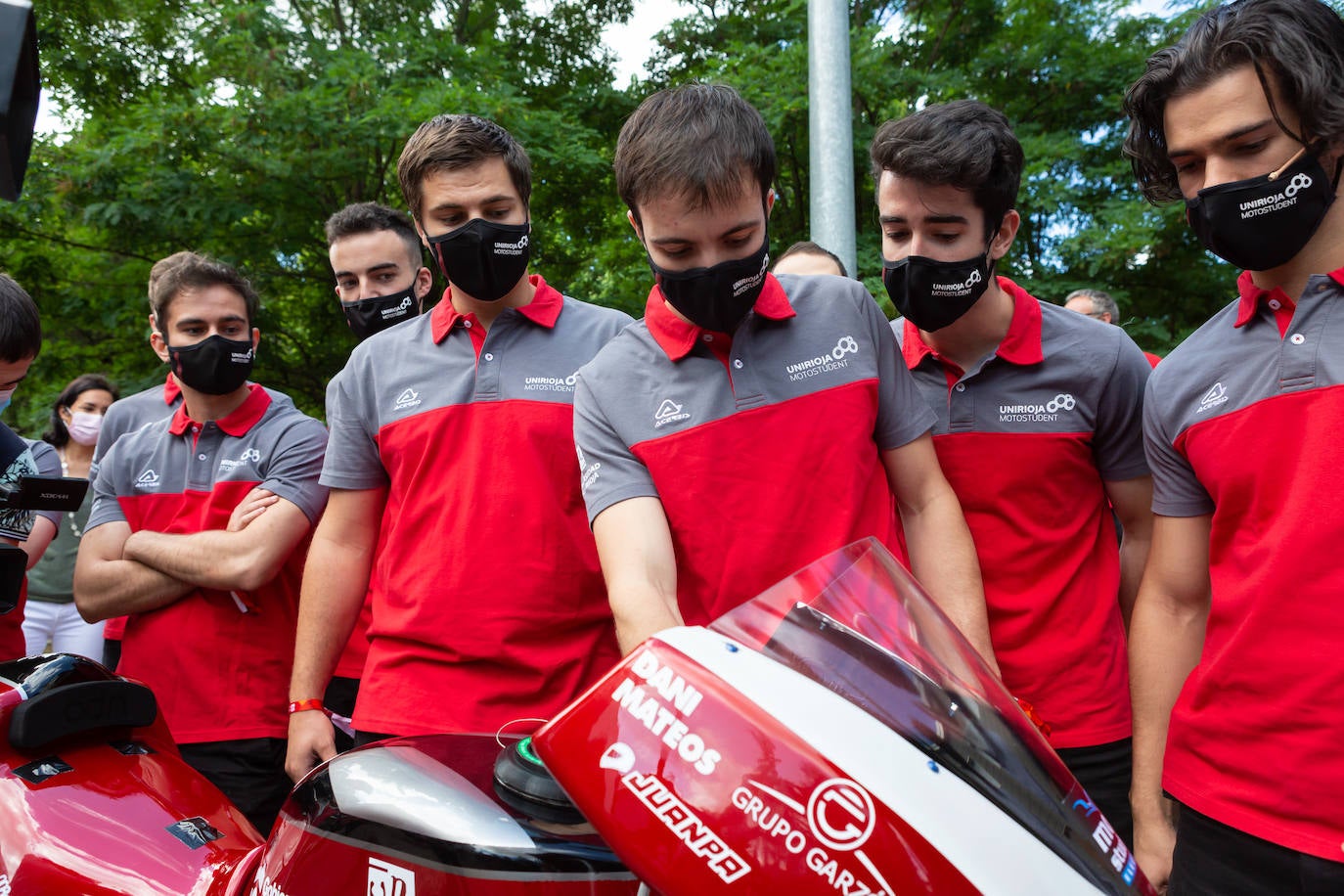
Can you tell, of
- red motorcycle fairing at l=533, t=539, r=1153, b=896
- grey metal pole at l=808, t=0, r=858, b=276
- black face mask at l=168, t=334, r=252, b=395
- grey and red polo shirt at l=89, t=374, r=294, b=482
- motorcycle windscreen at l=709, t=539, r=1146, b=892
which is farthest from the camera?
grey metal pole at l=808, t=0, r=858, b=276

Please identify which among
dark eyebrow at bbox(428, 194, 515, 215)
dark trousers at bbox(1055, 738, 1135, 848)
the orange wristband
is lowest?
dark trousers at bbox(1055, 738, 1135, 848)

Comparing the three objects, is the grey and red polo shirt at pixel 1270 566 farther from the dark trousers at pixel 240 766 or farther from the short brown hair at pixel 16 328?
the short brown hair at pixel 16 328

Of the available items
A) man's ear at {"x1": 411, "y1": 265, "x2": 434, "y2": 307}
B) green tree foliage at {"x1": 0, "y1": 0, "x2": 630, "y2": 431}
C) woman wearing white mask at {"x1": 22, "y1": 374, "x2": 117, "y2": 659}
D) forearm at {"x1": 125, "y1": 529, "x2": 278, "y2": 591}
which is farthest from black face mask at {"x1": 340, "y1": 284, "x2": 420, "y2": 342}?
green tree foliage at {"x1": 0, "y1": 0, "x2": 630, "y2": 431}

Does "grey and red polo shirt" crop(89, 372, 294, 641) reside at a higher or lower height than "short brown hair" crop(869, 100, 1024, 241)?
lower

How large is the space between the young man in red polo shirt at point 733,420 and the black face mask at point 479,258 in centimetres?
65

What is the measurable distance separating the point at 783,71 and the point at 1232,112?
8775 millimetres

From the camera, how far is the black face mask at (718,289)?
7.15 ft

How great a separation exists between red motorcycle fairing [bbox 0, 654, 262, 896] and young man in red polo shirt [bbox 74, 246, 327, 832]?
842 mm

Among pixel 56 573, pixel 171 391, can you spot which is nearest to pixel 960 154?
pixel 171 391

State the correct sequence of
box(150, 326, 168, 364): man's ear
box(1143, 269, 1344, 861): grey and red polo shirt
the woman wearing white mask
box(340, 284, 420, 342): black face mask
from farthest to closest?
the woman wearing white mask → box(340, 284, 420, 342): black face mask → box(150, 326, 168, 364): man's ear → box(1143, 269, 1344, 861): grey and red polo shirt

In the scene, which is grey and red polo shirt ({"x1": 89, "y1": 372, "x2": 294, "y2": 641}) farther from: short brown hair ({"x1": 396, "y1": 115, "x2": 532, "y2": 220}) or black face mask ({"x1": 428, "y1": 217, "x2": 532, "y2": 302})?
black face mask ({"x1": 428, "y1": 217, "x2": 532, "y2": 302})

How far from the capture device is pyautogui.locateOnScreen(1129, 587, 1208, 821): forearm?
7.45 feet

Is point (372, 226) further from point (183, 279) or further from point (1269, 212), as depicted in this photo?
point (1269, 212)

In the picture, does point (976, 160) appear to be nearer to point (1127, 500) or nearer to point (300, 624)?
point (1127, 500)
